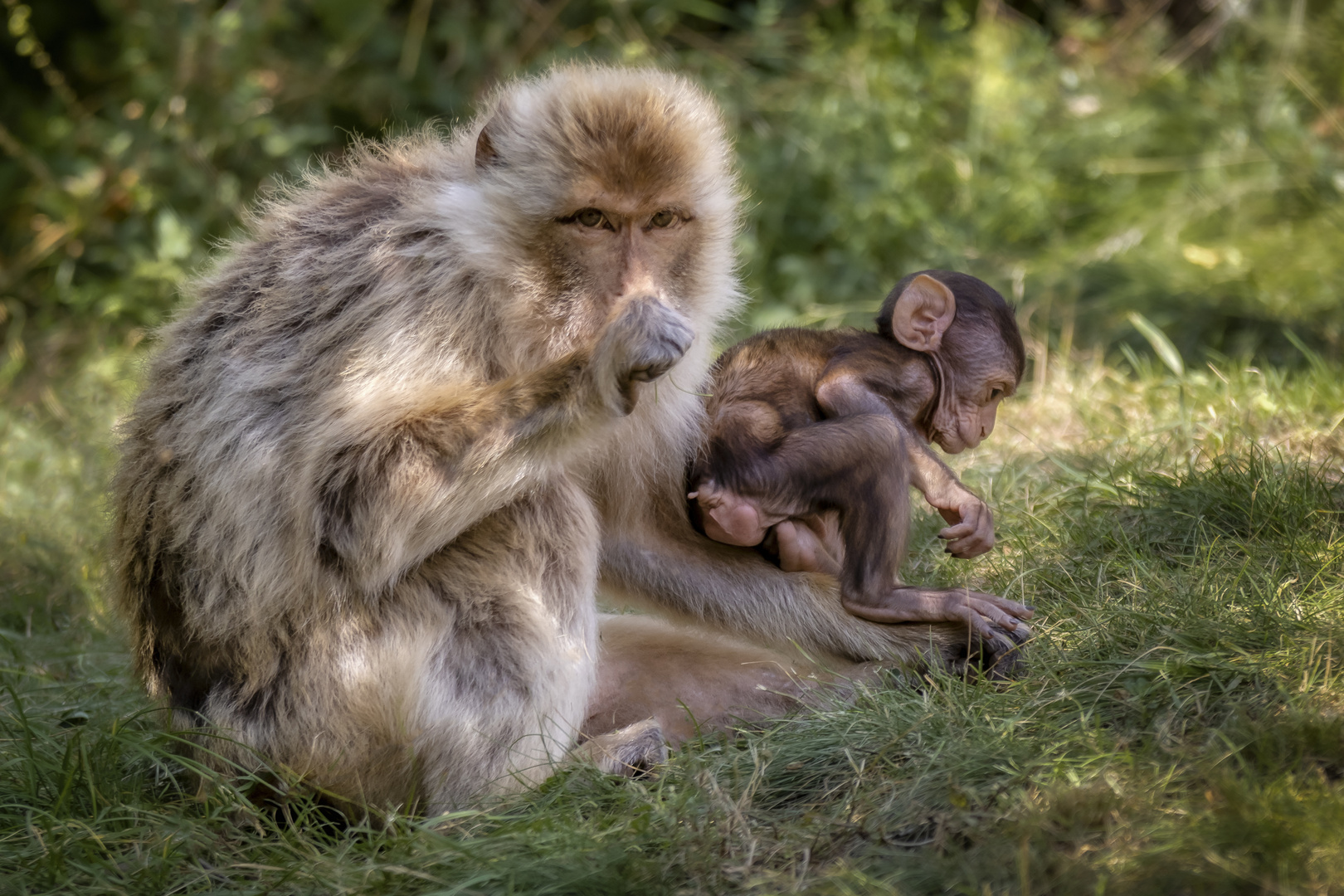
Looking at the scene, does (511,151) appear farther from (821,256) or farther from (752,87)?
(752,87)

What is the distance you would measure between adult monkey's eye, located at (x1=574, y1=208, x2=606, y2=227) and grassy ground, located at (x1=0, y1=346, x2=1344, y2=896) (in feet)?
4.07

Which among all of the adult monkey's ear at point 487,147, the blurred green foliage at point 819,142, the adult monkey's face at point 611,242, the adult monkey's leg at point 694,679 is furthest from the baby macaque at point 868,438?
the blurred green foliage at point 819,142

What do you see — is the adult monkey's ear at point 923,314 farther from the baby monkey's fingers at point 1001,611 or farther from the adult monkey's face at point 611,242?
the adult monkey's face at point 611,242

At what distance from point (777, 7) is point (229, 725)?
6104 mm

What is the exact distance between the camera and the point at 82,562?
449cm

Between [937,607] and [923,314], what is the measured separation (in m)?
0.86

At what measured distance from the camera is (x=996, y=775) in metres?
2.40

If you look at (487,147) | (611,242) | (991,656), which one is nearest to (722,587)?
(991,656)

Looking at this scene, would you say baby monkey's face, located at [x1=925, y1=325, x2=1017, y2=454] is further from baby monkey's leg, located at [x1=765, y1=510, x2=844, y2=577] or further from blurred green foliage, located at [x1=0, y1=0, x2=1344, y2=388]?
blurred green foliage, located at [x1=0, y1=0, x2=1344, y2=388]

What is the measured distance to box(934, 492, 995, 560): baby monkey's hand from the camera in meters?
3.18

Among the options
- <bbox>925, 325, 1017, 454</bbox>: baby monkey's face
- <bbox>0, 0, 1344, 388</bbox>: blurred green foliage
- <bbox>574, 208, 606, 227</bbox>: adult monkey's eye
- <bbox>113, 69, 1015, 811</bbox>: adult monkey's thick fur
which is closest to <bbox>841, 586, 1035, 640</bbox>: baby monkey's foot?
<bbox>925, 325, 1017, 454</bbox>: baby monkey's face

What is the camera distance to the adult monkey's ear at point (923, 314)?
3488 mm

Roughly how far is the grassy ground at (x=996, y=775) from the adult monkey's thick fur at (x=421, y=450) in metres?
0.20

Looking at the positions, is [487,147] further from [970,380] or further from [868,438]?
[970,380]
